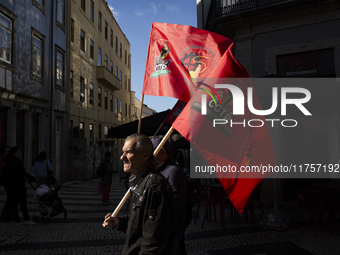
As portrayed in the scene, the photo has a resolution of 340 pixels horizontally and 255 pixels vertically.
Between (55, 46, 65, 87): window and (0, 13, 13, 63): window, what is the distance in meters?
4.82

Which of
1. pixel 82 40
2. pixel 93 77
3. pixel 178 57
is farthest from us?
pixel 93 77

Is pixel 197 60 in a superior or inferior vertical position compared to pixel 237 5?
inferior

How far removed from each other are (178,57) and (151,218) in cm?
280

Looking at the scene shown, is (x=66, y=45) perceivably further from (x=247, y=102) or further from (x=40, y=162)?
(x=247, y=102)

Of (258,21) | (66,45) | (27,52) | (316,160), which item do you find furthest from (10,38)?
(316,160)

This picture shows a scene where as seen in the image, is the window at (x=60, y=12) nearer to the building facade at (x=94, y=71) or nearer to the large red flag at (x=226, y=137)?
the building facade at (x=94, y=71)

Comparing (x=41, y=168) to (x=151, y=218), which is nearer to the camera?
(x=151, y=218)

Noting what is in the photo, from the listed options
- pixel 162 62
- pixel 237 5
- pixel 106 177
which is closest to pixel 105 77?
pixel 237 5

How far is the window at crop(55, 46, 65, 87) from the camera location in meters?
18.7

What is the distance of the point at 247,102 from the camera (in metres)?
3.44

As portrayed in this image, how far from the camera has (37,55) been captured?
16.3 meters

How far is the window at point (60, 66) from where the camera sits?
18.7 meters

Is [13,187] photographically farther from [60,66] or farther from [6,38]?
[60,66]

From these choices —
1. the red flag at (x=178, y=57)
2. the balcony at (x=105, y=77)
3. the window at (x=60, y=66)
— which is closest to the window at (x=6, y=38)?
the window at (x=60, y=66)
